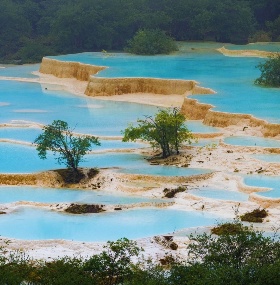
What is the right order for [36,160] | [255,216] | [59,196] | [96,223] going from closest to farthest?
1. [255,216]
2. [96,223]
3. [59,196]
4. [36,160]

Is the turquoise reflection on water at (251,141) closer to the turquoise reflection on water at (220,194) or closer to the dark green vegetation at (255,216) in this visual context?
the turquoise reflection on water at (220,194)

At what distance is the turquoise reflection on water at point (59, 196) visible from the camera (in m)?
17.6

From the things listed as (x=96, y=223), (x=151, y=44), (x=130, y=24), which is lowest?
(x=96, y=223)

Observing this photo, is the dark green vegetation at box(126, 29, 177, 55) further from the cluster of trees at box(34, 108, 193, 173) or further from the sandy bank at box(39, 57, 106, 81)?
the cluster of trees at box(34, 108, 193, 173)

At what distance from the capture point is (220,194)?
57.4 feet

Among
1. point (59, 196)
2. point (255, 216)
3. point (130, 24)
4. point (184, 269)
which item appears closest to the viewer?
point (184, 269)

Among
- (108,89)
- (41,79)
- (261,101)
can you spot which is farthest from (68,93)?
(261,101)

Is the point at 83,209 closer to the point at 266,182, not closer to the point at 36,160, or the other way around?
the point at 266,182

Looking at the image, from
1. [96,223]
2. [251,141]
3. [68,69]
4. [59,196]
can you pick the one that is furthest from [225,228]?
[68,69]

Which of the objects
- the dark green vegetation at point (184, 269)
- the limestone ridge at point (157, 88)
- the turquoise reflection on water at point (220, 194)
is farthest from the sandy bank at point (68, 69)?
the dark green vegetation at point (184, 269)

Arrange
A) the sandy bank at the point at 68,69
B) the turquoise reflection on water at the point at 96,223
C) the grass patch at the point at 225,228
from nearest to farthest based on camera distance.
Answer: the grass patch at the point at 225,228 → the turquoise reflection on water at the point at 96,223 → the sandy bank at the point at 68,69

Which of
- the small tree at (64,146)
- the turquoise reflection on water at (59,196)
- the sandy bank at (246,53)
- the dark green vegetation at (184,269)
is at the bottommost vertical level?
the turquoise reflection on water at (59,196)

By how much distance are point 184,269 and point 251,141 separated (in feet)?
36.7

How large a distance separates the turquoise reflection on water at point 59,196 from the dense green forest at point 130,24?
93.9 ft
